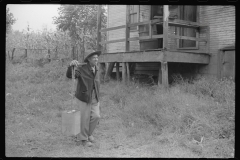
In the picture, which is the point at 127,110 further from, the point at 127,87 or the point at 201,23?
the point at 201,23

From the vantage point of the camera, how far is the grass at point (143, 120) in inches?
183

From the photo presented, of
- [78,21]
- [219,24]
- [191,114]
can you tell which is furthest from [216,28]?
[78,21]

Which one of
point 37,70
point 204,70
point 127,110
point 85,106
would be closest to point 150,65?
point 204,70

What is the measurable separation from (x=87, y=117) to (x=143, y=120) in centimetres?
166

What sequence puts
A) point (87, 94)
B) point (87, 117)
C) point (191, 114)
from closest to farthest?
1. point (87, 94)
2. point (87, 117)
3. point (191, 114)

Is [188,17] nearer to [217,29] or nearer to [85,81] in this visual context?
[217,29]

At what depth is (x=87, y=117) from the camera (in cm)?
480

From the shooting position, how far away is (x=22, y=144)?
486 centimetres

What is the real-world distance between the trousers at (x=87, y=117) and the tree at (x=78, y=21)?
15.6 metres

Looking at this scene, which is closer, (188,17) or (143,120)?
(143,120)

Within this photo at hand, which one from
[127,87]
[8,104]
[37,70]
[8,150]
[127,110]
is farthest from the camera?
[37,70]

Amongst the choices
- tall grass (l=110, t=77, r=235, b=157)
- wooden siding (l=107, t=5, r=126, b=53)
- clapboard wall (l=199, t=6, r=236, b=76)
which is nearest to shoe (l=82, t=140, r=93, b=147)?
tall grass (l=110, t=77, r=235, b=157)

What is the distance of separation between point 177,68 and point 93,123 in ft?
22.3

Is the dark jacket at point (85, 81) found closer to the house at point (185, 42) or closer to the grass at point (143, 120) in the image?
the grass at point (143, 120)
